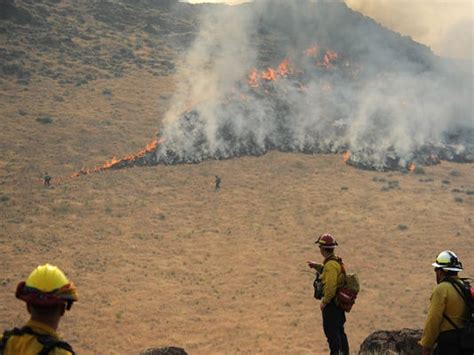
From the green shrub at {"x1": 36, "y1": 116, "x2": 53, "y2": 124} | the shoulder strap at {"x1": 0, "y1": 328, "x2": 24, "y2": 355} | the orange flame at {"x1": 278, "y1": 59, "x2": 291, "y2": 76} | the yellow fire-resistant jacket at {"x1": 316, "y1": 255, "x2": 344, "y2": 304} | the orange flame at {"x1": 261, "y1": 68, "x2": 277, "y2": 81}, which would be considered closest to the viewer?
the shoulder strap at {"x1": 0, "y1": 328, "x2": 24, "y2": 355}

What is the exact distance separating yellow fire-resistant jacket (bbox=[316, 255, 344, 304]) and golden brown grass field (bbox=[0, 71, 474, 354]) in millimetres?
9804

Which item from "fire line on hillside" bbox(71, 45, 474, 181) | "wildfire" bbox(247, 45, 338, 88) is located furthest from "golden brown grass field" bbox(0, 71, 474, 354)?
"wildfire" bbox(247, 45, 338, 88)

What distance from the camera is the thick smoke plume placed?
40.6 m

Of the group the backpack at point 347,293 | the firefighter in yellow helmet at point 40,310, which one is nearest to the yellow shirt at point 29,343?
the firefighter in yellow helmet at point 40,310

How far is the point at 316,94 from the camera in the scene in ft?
160

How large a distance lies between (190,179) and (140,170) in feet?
10.4

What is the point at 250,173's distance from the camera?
35188 millimetres

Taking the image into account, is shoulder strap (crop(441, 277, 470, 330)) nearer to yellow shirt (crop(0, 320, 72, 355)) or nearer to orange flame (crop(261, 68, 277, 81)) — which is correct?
yellow shirt (crop(0, 320, 72, 355))

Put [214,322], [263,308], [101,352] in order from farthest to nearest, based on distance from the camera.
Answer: [263,308]
[214,322]
[101,352]

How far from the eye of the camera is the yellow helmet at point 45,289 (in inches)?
124

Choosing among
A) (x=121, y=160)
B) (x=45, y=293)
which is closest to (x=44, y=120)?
(x=121, y=160)

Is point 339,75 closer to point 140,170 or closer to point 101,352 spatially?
point 140,170

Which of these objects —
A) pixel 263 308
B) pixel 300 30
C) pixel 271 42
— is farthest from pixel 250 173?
pixel 300 30

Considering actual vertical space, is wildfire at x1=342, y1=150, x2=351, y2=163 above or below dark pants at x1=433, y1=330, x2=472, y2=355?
above
